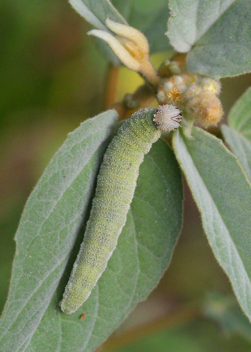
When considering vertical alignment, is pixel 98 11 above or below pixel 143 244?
above

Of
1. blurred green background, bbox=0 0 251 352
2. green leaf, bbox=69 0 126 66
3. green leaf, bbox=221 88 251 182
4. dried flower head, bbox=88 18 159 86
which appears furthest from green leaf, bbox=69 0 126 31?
blurred green background, bbox=0 0 251 352

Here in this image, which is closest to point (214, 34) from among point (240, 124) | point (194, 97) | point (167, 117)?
point (194, 97)

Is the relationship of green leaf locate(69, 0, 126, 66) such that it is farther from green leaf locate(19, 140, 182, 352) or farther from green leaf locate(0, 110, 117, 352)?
green leaf locate(19, 140, 182, 352)

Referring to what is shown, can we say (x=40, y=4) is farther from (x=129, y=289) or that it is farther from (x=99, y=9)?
(x=129, y=289)

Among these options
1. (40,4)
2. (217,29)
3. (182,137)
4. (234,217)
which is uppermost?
(40,4)

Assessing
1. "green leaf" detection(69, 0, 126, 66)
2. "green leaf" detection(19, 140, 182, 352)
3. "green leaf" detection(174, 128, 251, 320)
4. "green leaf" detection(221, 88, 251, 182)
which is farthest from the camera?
"green leaf" detection(221, 88, 251, 182)

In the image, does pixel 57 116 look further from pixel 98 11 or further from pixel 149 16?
pixel 98 11

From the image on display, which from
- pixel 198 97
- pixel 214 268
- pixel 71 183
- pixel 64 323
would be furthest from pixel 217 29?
pixel 214 268
